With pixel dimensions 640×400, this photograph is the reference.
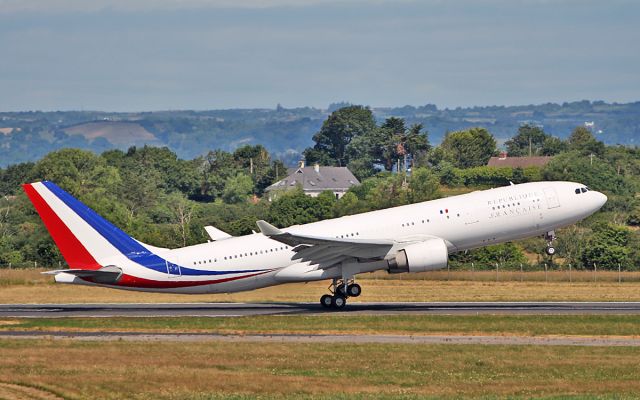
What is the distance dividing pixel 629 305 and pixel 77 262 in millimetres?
26010

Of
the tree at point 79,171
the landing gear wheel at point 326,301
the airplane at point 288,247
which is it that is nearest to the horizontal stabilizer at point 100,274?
the airplane at point 288,247

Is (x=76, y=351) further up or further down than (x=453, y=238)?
further down

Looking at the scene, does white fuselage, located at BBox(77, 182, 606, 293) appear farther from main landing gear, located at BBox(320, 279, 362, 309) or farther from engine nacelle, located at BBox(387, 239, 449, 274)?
engine nacelle, located at BBox(387, 239, 449, 274)

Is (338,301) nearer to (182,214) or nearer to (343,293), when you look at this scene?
(343,293)

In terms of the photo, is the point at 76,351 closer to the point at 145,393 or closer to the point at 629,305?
the point at 145,393

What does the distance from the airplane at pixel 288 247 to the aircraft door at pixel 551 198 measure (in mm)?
557

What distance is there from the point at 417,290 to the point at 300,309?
38.5 ft

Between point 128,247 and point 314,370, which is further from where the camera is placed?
point 128,247

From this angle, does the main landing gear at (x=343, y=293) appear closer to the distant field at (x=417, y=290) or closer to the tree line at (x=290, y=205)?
the distant field at (x=417, y=290)

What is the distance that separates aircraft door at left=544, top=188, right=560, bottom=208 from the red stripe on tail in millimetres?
21431

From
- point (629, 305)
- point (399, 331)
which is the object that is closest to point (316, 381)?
point (399, 331)

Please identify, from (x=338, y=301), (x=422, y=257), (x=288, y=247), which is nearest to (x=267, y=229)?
(x=288, y=247)

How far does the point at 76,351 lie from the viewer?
41.2 m

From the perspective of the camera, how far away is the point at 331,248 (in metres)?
52.2
